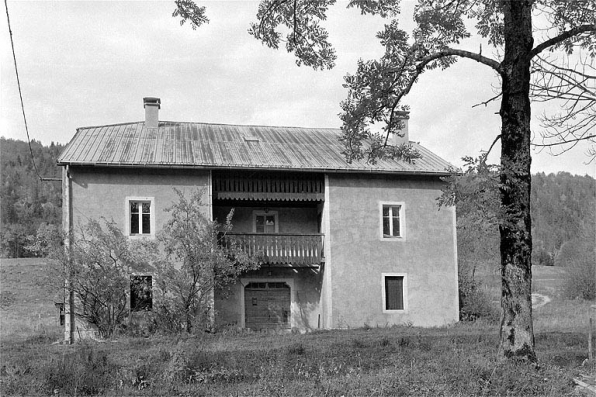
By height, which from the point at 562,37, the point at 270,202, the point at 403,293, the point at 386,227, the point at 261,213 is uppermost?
the point at 562,37

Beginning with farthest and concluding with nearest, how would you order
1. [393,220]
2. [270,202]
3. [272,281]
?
[270,202] < [393,220] < [272,281]

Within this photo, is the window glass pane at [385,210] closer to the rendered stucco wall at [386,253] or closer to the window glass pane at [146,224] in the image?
the rendered stucco wall at [386,253]

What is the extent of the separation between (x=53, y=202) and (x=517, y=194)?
85.4 m

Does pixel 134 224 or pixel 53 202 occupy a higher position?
pixel 53 202

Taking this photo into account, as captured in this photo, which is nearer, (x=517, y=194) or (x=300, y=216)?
(x=517, y=194)

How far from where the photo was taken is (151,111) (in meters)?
27.1

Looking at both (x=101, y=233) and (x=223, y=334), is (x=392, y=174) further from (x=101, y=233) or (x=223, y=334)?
(x=101, y=233)

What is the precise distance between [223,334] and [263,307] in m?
3.98

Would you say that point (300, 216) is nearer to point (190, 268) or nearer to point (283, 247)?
point (283, 247)

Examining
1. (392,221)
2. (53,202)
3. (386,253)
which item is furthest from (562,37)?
(53,202)

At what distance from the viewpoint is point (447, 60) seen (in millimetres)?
12828

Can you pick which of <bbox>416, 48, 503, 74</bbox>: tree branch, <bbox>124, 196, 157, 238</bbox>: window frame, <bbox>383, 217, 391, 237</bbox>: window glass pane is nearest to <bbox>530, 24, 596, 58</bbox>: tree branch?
<bbox>416, 48, 503, 74</bbox>: tree branch

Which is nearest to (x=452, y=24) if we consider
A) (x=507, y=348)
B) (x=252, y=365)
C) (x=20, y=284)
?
(x=507, y=348)

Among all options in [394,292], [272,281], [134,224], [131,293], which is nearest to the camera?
[131,293]
